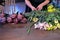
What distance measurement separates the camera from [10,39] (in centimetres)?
114

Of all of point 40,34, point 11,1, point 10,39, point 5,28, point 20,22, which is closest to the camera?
point 10,39

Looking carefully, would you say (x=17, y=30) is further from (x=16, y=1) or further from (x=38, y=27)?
(x=16, y=1)

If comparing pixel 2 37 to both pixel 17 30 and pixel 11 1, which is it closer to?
pixel 17 30

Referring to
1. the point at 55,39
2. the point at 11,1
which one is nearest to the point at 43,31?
the point at 55,39

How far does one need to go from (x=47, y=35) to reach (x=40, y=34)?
6 centimetres

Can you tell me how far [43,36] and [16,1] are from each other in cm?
194

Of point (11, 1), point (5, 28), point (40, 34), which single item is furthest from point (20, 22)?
point (11, 1)

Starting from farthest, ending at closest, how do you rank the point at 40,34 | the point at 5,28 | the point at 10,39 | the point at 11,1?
1. the point at 11,1
2. the point at 5,28
3. the point at 40,34
4. the point at 10,39

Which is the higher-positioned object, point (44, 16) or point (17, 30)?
point (44, 16)

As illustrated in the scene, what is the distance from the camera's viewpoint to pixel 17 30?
1.31 metres

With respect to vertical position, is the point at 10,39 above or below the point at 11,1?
below

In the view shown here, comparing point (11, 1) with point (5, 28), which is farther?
point (11, 1)

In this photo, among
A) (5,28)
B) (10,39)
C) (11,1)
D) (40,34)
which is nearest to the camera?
(10,39)

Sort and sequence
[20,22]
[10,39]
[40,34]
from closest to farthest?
[10,39], [40,34], [20,22]
